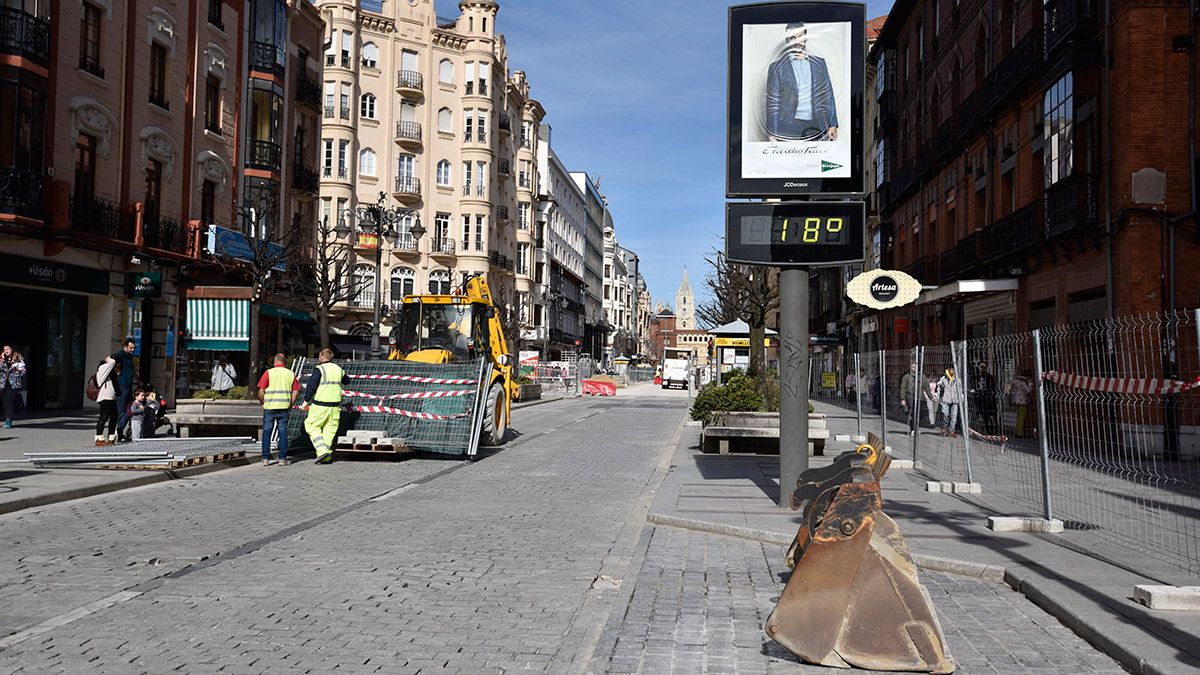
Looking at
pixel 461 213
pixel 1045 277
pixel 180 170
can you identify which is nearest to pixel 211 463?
pixel 180 170

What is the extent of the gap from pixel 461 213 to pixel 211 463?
4660 cm

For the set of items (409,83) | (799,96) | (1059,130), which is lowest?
(799,96)

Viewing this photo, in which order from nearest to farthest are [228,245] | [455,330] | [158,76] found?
[455,330] → [158,76] → [228,245]

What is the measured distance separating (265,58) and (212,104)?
11.2ft

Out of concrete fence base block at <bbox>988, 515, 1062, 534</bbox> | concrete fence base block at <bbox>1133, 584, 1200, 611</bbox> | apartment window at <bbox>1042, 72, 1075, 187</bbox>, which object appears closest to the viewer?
concrete fence base block at <bbox>1133, 584, 1200, 611</bbox>

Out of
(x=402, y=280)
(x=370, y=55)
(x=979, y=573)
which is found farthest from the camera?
(x=402, y=280)

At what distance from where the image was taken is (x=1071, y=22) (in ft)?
65.3

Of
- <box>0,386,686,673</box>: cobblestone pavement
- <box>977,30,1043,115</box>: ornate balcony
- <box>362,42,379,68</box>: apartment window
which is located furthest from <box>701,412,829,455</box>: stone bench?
<box>362,42,379,68</box>: apartment window

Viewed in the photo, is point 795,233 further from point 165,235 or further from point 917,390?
point 165,235

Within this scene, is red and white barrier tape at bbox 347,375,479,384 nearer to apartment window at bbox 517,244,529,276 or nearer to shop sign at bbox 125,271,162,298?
shop sign at bbox 125,271,162,298

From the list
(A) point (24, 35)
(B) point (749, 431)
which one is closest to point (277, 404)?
(B) point (749, 431)

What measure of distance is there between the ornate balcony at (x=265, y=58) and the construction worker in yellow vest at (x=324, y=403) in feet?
67.5

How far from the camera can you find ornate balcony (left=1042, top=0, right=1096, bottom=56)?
1958 centimetres

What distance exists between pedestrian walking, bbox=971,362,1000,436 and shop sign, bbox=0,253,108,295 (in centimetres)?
1970
